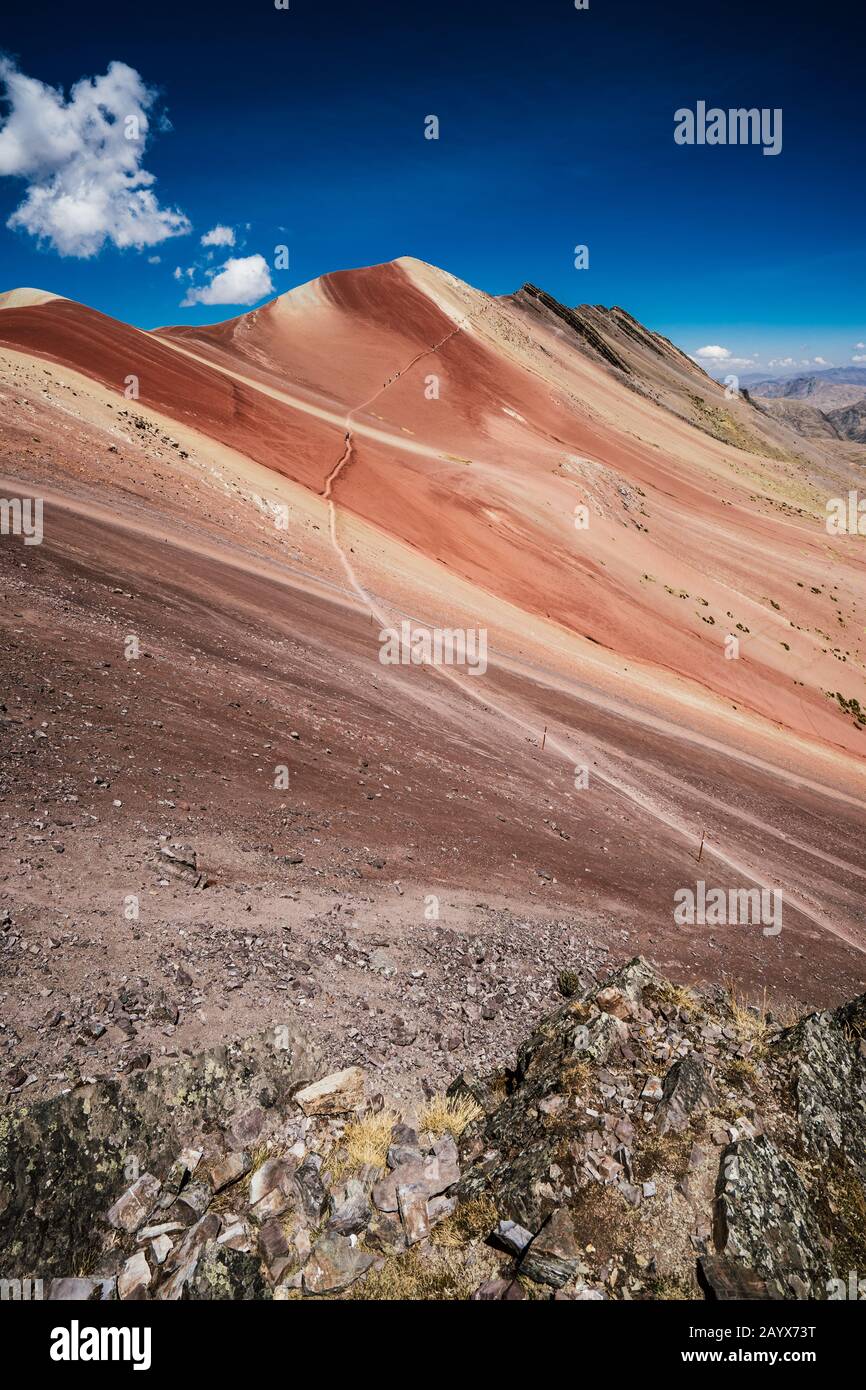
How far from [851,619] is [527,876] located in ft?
125

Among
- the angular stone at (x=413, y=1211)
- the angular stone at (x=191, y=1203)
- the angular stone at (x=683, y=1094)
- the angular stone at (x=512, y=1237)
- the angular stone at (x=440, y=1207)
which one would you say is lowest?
the angular stone at (x=440, y=1207)

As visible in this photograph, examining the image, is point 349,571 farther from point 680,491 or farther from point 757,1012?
point 680,491

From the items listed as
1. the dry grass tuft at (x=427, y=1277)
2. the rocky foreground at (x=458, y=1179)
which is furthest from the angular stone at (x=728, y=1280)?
the dry grass tuft at (x=427, y=1277)

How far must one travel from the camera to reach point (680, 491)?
179 ft

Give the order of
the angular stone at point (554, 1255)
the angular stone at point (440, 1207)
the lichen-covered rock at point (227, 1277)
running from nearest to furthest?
the lichen-covered rock at point (227, 1277) → the angular stone at point (554, 1255) → the angular stone at point (440, 1207)

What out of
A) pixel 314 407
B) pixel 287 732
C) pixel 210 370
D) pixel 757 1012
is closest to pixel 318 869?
pixel 287 732

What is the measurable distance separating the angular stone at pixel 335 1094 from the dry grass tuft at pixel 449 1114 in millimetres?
705

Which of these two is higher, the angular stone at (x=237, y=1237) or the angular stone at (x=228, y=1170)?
the angular stone at (x=228, y=1170)

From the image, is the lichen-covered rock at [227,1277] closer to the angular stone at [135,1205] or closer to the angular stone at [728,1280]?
the angular stone at [135,1205]

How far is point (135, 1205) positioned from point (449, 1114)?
114 inches

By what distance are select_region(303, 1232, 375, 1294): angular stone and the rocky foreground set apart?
2 centimetres

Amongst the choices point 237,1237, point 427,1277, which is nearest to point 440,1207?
point 427,1277

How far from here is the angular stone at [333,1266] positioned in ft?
15.5

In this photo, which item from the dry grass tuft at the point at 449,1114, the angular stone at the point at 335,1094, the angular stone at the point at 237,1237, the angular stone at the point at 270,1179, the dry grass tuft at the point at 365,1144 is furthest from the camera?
the dry grass tuft at the point at 449,1114
